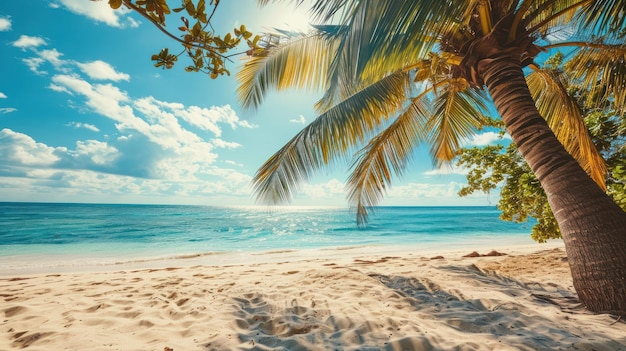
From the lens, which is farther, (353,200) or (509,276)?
(353,200)

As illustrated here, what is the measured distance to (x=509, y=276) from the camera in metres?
4.47

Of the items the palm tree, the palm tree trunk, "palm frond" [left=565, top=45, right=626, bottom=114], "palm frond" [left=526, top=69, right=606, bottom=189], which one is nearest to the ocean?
the palm tree

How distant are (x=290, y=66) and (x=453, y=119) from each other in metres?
3.26

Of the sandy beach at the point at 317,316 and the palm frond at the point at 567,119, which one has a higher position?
the palm frond at the point at 567,119

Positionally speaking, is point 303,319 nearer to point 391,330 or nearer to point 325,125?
point 391,330

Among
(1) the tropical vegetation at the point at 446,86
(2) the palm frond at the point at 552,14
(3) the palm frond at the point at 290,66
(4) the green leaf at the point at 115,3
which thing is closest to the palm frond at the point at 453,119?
(1) the tropical vegetation at the point at 446,86

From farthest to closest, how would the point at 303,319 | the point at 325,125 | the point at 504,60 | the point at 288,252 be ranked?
the point at 288,252 < the point at 325,125 < the point at 504,60 < the point at 303,319

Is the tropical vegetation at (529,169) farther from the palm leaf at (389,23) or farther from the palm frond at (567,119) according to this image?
the palm leaf at (389,23)

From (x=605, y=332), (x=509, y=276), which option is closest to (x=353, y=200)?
(x=509, y=276)

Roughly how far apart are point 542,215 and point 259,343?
6241 millimetres

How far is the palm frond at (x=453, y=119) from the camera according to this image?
5.22 m

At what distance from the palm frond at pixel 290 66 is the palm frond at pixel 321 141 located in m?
0.65

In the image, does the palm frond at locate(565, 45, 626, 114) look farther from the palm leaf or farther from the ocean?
the ocean

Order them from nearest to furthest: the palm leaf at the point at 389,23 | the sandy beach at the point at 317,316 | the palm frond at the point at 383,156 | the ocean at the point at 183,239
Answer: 1. the palm leaf at the point at 389,23
2. the sandy beach at the point at 317,316
3. the palm frond at the point at 383,156
4. the ocean at the point at 183,239
